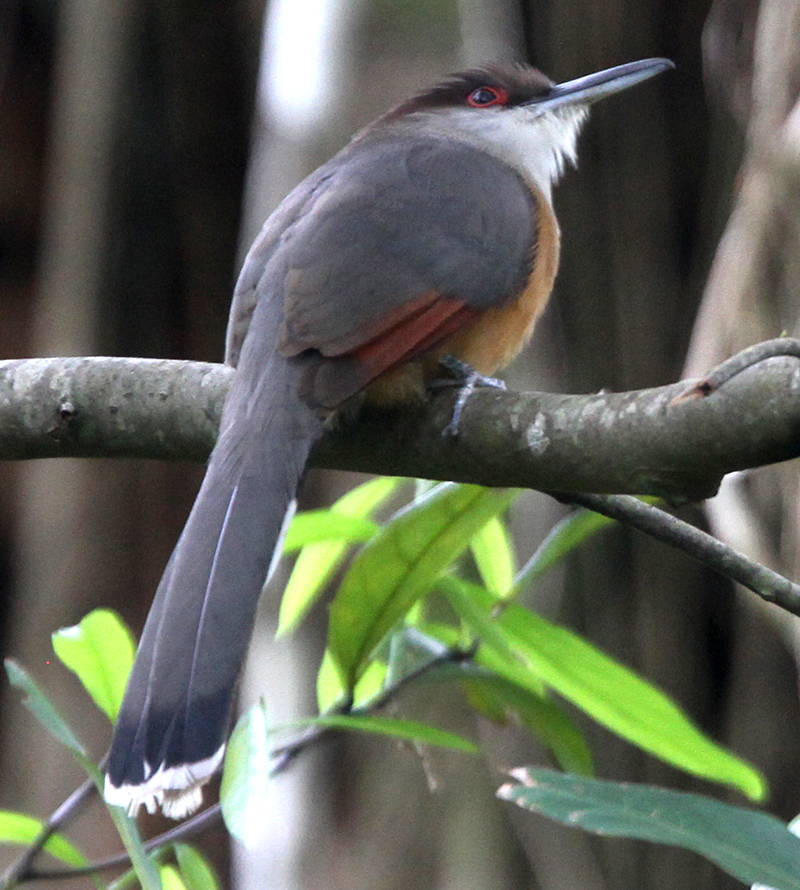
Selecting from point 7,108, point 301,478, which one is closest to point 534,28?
point 7,108

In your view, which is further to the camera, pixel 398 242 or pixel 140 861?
pixel 398 242

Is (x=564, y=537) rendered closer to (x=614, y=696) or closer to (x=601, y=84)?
(x=614, y=696)

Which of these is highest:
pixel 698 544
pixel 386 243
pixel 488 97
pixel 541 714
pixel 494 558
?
pixel 488 97

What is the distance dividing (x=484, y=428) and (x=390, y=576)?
0.25 meters

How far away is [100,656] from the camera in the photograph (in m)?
1.62

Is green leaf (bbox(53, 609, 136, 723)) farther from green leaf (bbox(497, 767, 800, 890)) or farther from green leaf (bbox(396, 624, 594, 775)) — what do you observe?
green leaf (bbox(497, 767, 800, 890))

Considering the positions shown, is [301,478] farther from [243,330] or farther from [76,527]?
[76,527]

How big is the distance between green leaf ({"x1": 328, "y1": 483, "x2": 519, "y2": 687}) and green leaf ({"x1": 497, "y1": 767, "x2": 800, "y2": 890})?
47cm

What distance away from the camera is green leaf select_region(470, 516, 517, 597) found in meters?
1.85

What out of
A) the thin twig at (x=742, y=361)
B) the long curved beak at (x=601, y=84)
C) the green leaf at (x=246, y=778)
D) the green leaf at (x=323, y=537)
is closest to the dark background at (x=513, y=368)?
the long curved beak at (x=601, y=84)

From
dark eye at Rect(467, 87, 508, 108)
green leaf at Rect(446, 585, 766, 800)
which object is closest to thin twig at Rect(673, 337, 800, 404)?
green leaf at Rect(446, 585, 766, 800)

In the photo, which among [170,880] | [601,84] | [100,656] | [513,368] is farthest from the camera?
[513,368]

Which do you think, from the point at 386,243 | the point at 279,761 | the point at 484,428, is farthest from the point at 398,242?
the point at 279,761

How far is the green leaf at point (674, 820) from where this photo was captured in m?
1.13
